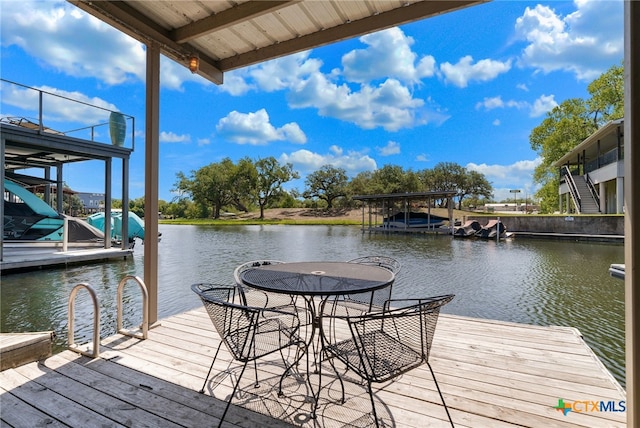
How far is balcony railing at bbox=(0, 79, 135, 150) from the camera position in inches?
256

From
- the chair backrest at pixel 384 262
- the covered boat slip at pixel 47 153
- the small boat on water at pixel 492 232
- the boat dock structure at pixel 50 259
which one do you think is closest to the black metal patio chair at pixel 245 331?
the chair backrest at pixel 384 262

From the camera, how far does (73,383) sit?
1812 mm

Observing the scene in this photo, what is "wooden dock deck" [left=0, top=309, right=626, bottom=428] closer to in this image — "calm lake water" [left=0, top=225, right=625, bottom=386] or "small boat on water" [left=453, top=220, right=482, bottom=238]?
"calm lake water" [left=0, top=225, right=625, bottom=386]

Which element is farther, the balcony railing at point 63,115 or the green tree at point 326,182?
the green tree at point 326,182

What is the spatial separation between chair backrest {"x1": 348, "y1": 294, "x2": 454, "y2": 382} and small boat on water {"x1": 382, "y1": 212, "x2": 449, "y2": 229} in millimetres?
18651

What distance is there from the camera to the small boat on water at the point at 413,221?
19.8 meters

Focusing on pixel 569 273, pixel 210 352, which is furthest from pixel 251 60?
pixel 569 273

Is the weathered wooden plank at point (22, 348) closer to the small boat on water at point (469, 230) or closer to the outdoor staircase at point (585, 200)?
the small boat on water at point (469, 230)

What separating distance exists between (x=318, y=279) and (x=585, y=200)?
19.8 m

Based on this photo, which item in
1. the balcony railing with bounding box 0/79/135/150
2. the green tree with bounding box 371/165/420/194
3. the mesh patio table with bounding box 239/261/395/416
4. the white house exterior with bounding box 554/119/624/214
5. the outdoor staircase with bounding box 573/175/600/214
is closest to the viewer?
the mesh patio table with bounding box 239/261/395/416

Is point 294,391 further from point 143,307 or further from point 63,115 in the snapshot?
point 63,115

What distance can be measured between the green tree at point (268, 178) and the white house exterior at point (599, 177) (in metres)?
27.8

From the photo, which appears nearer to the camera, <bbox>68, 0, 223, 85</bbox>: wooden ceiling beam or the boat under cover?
<bbox>68, 0, 223, 85</bbox>: wooden ceiling beam

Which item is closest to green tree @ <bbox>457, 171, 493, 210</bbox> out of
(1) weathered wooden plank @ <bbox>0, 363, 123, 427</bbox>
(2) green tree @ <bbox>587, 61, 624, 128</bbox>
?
(2) green tree @ <bbox>587, 61, 624, 128</bbox>
